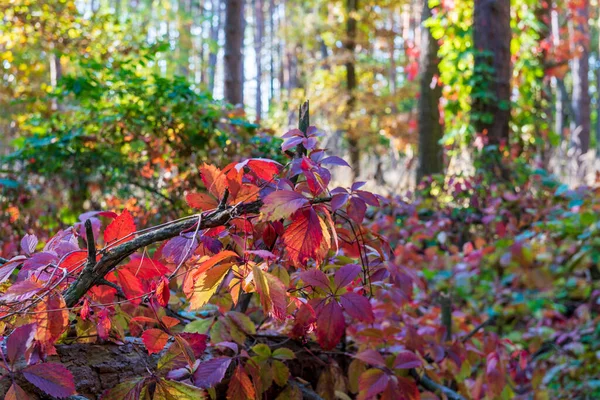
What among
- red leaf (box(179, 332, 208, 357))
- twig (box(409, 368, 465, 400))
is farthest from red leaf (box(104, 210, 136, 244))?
twig (box(409, 368, 465, 400))

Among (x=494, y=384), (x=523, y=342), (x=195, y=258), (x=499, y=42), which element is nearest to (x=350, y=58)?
(x=499, y=42)

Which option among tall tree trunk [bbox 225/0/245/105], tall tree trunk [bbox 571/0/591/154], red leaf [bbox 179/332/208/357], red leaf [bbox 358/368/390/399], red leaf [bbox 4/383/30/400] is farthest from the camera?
tall tree trunk [bbox 571/0/591/154]

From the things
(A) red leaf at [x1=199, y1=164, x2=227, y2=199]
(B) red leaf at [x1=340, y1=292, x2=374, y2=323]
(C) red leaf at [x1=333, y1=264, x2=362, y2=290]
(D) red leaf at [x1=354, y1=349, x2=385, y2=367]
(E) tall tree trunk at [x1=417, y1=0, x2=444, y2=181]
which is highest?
(E) tall tree trunk at [x1=417, y1=0, x2=444, y2=181]

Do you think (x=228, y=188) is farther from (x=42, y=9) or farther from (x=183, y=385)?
(x=42, y=9)

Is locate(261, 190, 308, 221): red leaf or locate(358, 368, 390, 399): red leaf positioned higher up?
locate(261, 190, 308, 221): red leaf

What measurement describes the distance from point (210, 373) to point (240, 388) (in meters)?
0.11

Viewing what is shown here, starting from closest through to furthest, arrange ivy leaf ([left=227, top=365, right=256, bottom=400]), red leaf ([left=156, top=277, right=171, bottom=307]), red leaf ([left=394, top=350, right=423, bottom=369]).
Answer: red leaf ([left=156, top=277, right=171, bottom=307]) → ivy leaf ([left=227, top=365, right=256, bottom=400]) → red leaf ([left=394, top=350, right=423, bottom=369])

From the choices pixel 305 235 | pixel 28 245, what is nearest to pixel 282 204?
pixel 305 235

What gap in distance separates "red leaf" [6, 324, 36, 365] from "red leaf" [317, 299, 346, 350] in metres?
0.54

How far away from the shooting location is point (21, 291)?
3.30 feet

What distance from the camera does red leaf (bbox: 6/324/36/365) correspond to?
960 mm

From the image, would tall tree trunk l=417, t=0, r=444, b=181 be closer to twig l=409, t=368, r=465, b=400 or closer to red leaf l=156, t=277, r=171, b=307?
twig l=409, t=368, r=465, b=400

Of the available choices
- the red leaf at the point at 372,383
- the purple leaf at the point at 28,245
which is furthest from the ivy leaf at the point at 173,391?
the red leaf at the point at 372,383

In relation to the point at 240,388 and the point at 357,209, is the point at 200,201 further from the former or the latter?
the point at 240,388
